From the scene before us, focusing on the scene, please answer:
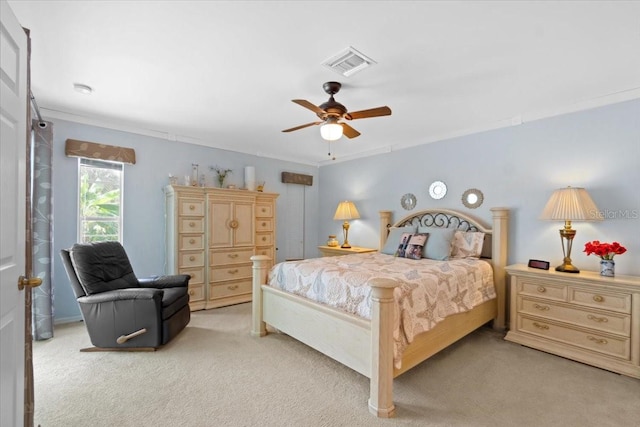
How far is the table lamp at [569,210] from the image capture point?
2.78 m

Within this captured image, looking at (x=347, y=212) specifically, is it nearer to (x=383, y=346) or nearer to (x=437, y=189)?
(x=437, y=189)

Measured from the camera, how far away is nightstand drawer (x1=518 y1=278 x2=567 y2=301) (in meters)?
2.82

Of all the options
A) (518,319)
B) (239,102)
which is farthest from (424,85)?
(518,319)

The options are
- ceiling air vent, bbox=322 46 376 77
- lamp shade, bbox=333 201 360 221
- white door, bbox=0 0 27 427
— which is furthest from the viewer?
lamp shade, bbox=333 201 360 221

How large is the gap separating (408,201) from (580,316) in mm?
2397

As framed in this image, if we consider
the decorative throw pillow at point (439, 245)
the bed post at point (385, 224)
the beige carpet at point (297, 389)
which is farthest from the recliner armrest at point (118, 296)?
the bed post at point (385, 224)

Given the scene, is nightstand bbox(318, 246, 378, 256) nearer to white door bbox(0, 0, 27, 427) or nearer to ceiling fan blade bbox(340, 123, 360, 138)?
ceiling fan blade bbox(340, 123, 360, 138)

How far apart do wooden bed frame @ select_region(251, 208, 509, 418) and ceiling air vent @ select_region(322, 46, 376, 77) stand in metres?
1.63

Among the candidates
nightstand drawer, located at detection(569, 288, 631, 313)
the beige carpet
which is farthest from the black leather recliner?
nightstand drawer, located at detection(569, 288, 631, 313)

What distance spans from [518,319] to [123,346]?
3.92m

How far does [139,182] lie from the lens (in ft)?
13.3

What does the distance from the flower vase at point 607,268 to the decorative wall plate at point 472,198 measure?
1.36 m

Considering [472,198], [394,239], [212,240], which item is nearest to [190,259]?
[212,240]

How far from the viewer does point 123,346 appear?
279 centimetres
